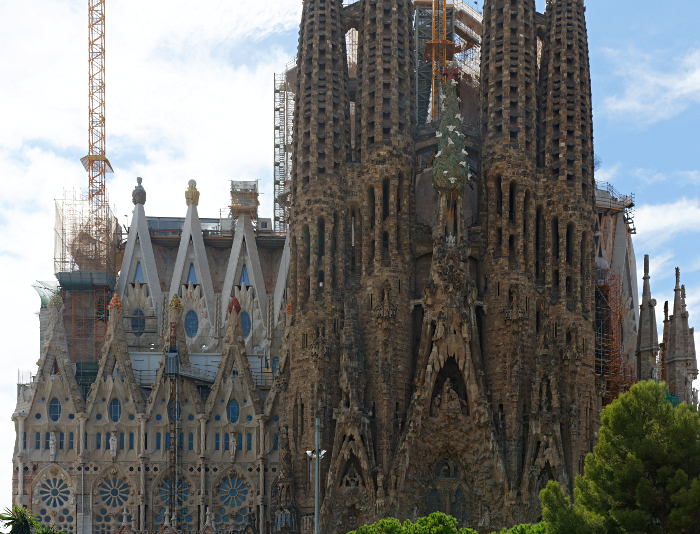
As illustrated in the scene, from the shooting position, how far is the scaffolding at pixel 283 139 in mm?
72375

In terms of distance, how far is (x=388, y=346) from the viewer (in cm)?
5016

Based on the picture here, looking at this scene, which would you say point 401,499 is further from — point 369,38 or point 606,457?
point 369,38

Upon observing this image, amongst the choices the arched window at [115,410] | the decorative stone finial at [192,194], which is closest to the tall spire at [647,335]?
the decorative stone finial at [192,194]

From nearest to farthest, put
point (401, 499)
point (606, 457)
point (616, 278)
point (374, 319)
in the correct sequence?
point (606, 457)
point (401, 499)
point (374, 319)
point (616, 278)

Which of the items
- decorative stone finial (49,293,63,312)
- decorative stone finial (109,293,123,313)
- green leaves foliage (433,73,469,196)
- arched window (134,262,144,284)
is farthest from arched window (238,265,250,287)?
green leaves foliage (433,73,469,196)

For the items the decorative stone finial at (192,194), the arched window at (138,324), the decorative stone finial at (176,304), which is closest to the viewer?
the decorative stone finial at (176,304)

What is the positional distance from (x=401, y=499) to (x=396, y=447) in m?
2.87

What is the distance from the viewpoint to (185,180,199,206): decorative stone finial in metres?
66.1

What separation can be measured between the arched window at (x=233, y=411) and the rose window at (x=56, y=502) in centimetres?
850

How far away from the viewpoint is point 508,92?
174ft

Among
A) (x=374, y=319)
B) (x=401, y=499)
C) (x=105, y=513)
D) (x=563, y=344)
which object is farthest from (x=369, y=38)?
(x=105, y=513)

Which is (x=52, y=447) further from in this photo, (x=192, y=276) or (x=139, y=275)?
(x=192, y=276)

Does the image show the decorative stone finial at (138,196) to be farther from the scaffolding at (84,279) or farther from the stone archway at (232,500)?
the stone archway at (232,500)

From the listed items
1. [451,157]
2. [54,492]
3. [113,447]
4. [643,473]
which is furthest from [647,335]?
[643,473]
